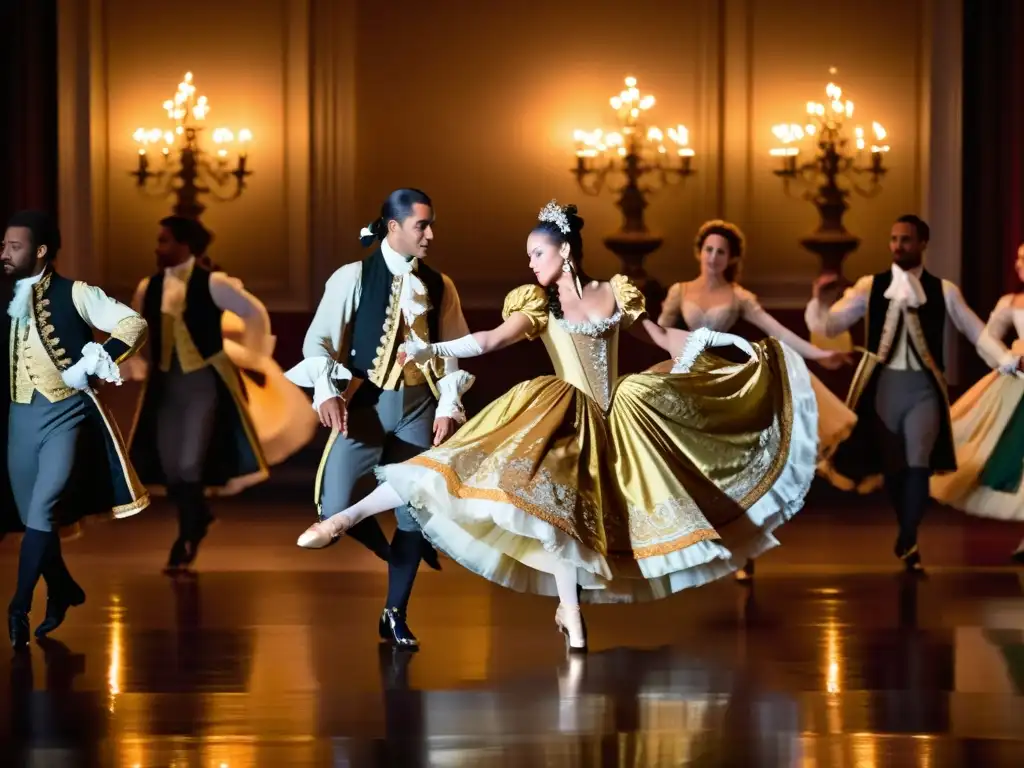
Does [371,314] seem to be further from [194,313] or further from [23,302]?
[194,313]

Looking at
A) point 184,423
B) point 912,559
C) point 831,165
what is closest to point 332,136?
point 831,165

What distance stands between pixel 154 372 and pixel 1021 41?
5.64 metres

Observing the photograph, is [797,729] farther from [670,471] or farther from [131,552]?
[131,552]

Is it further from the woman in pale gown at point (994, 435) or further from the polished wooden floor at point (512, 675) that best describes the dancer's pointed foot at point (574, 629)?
the woman in pale gown at point (994, 435)

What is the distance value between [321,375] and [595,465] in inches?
27.5

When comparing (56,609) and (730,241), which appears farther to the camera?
(730,241)

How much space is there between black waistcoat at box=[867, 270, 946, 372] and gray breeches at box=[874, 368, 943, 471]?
10 centimetres

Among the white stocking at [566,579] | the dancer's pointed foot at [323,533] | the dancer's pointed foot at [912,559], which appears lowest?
the dancer's pointed foot at [912,559]

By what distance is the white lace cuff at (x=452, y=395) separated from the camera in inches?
195

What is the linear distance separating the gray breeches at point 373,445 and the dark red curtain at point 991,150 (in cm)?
633

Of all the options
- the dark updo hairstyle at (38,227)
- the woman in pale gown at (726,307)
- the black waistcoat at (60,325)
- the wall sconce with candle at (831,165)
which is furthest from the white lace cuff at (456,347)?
the wall sconce with candle at (831,165)

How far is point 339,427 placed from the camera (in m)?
4.93

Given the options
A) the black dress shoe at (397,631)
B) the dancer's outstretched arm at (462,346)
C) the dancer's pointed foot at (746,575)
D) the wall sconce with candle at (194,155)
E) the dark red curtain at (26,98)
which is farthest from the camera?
the wall sconce with candle at (194,155)

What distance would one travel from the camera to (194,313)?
6.88 meters
